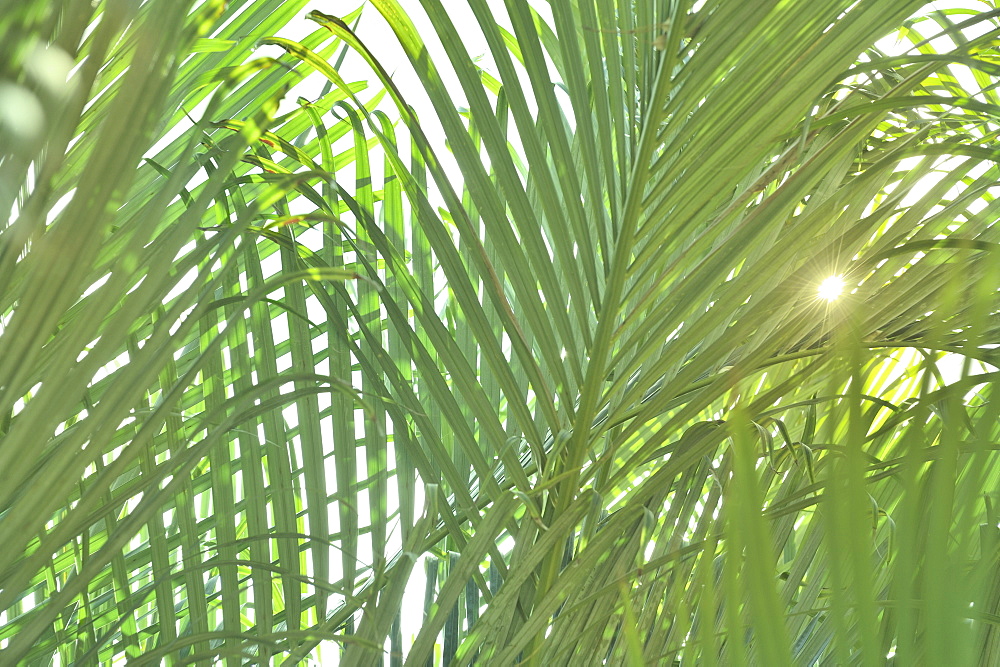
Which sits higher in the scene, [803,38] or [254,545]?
[803,38]

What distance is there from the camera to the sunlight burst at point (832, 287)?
46cm

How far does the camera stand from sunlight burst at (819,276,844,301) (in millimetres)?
461

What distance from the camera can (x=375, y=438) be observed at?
1.57 ft

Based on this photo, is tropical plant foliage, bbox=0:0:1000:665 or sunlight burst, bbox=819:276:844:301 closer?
tropical plant foliage, bbox=0:0:1000:665

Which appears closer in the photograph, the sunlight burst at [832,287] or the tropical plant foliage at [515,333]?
the tropical plant foliage at [515,333]

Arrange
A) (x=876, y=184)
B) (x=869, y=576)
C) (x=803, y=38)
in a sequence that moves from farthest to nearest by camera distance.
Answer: (x=876, y=184), (x=803, y=38), (x=869, y=576)

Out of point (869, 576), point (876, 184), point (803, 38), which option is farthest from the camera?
point (876, 184)

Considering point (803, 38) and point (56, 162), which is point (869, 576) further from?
point (803, 38)

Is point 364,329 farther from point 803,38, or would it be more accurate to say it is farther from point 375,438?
point 803,38

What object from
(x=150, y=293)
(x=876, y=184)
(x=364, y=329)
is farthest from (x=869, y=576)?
(x=876, y=184)

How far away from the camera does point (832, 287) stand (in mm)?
465

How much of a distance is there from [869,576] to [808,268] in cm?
32

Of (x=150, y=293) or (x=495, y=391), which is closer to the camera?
(x=150, y=293)

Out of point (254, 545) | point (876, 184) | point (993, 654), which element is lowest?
point (993, 654)
